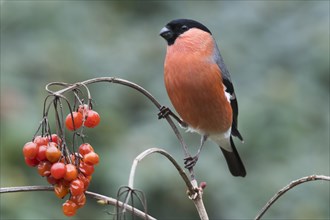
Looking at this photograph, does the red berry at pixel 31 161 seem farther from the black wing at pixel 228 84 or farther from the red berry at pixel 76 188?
the black wing at pixel 228 84

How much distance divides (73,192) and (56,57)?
1760 mm

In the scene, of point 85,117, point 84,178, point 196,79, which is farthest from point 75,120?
point 196,79

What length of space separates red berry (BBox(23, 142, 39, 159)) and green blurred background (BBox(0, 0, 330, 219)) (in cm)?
87

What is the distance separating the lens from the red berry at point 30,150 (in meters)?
1.20

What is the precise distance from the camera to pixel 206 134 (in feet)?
7.64

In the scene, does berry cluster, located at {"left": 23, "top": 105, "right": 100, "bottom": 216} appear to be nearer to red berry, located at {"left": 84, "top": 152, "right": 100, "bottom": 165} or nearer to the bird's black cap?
red berry, located at {"left": 84, "top": 152, "right": 100, "bottom": 165}

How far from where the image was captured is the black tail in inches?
94.3

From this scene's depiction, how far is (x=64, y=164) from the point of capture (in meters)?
1.19

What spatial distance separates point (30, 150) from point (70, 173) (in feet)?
0.30

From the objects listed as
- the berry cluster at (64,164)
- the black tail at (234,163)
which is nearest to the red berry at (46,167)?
the berry cluster at (64,164)

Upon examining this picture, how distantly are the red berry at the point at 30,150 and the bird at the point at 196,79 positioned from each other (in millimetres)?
852

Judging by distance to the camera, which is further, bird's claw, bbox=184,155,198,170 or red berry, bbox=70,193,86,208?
bird's claw, bbox=184,155,198,170

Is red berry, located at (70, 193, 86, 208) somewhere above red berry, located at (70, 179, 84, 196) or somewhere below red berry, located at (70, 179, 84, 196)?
below

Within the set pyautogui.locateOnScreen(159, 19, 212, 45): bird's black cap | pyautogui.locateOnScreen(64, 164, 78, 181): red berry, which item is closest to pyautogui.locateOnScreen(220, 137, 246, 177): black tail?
Result: pyautogui.locateOnScreen(159, 19, 212, 45): bird's black cap
